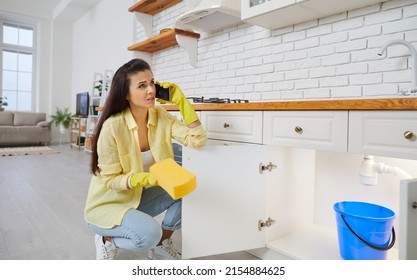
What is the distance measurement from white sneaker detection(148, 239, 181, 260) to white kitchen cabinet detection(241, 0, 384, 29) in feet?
4.61

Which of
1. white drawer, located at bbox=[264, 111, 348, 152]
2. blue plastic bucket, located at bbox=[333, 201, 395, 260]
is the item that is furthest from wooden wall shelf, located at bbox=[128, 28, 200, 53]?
blue plastic bucket, located at bbox=[333, 201, 395, 260]

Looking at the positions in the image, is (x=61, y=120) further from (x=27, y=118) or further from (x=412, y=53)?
(x=412, y=53)

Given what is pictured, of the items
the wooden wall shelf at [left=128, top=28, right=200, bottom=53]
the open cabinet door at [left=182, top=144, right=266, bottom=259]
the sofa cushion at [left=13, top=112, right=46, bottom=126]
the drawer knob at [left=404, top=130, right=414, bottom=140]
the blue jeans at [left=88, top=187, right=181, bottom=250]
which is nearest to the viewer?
the drawer knob at [left=404, top=130, right=414, bottom=140]

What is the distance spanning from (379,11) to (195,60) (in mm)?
1563

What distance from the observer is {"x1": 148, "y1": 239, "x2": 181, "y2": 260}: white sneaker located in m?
1.57

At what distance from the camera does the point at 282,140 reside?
1.39 metres

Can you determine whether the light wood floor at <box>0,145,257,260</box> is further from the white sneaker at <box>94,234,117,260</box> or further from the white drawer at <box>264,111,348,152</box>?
the white drawer at <box>264,111,348,152</box>

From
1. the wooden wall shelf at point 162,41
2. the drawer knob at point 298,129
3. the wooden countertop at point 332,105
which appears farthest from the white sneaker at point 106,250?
the wooden wall shelf at point 162,41

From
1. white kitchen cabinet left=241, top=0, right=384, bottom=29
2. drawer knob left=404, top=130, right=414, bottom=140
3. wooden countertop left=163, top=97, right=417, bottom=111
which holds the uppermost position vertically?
white kitchen cabinet left=241, top=0, right=384, bottom=29

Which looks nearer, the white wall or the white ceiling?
the white wall

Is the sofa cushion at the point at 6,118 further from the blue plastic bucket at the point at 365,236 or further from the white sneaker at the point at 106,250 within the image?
the blue plastic bucket at the point at 365,236

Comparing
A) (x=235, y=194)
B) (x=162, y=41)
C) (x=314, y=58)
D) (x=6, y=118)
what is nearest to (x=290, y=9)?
(x=314, y=58)
